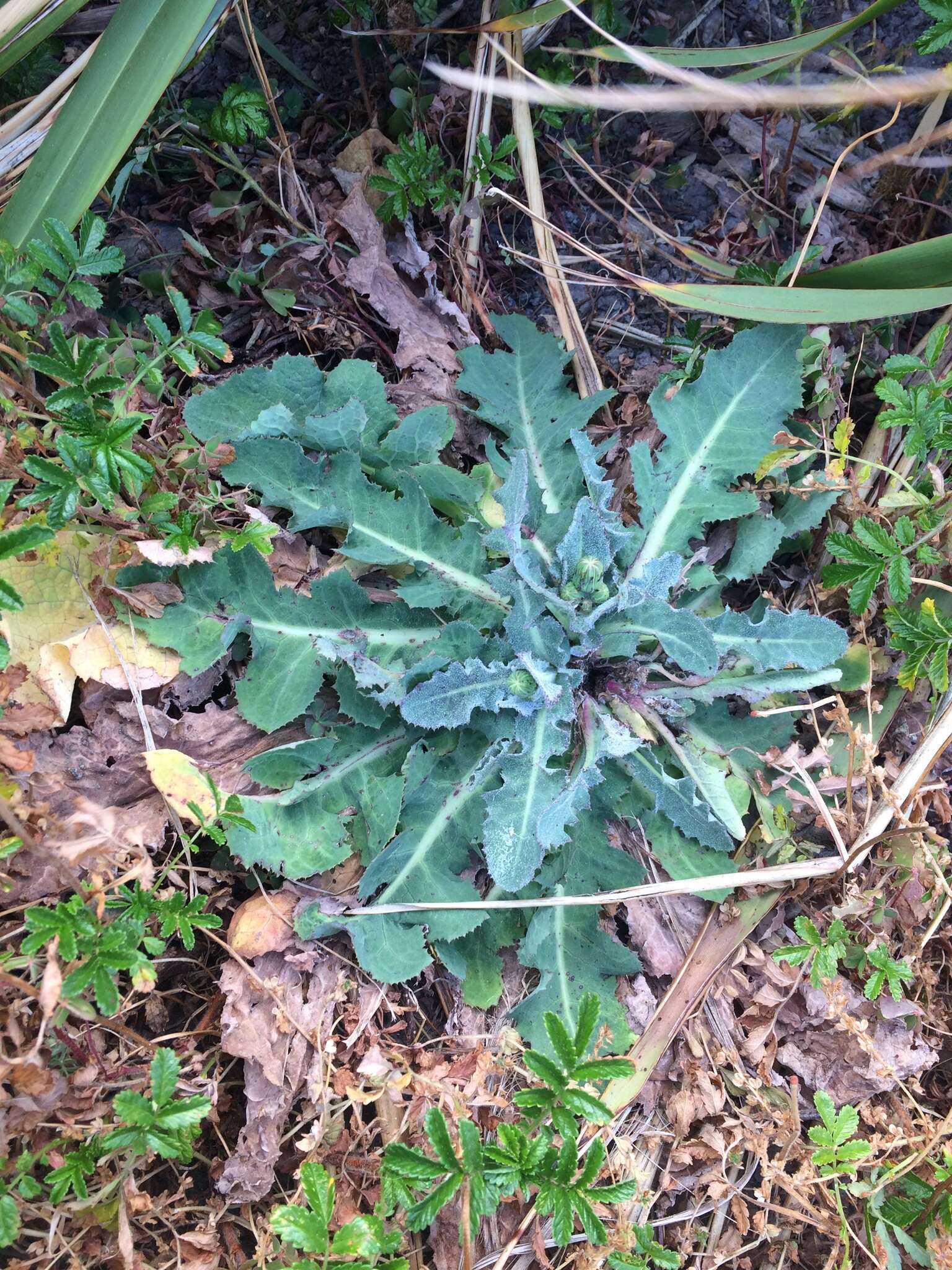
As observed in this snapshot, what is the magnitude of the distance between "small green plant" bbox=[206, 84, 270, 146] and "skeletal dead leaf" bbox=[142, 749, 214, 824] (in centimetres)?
167

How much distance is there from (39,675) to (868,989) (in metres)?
2.07

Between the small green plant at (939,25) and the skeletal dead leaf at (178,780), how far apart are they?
7.96 ft

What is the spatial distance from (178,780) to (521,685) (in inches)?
33.5

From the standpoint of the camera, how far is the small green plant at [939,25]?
205cm

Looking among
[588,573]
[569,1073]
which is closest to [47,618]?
[588,573]

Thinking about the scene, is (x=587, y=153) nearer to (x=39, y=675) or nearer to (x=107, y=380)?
(x=107, y=380)

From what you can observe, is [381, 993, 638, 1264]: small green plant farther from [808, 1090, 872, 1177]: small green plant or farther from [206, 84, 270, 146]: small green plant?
[206, 84, 270, 146]: small green plant

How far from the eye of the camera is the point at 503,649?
229 centimetres

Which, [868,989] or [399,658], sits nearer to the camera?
[868,989]

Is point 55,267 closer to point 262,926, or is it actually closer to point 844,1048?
point 262,926

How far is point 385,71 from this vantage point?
2695mm

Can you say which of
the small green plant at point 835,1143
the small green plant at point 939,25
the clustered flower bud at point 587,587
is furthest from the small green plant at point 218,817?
the small green plant at point 939,25

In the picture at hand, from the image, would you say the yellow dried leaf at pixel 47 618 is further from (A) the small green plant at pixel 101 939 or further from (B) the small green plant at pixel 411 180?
(B) the small green plant at pixel 411 180

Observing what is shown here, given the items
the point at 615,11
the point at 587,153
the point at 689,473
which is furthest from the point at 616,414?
the point at 615,11
